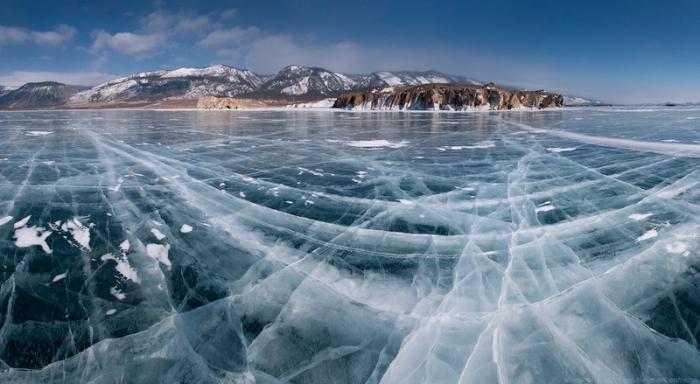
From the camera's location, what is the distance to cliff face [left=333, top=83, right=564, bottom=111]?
270 feet

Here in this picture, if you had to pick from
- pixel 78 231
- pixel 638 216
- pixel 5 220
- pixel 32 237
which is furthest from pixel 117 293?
pixel 638 216

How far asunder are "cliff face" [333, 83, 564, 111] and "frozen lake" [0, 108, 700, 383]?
7958 centimetres

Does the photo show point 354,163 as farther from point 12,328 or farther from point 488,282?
point 12,328

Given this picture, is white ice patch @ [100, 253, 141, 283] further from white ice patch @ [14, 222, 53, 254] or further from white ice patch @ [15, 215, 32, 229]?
white ice patch @ [15, 215, 32, 229]

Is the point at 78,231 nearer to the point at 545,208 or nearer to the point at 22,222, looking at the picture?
the point at 22,222

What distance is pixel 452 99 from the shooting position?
3273 inches

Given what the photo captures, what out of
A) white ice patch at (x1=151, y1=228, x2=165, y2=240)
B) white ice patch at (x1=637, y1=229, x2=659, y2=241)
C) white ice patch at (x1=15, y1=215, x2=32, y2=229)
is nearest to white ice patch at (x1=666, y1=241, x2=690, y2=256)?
white ice patch at (x1=637, y1=229, x2=659, y2=241)

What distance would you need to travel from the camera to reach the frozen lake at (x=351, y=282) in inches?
107

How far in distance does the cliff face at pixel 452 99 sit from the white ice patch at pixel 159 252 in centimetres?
8214

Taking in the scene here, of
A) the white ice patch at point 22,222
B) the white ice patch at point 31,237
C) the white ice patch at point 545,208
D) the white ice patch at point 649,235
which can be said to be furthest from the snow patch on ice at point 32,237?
the white ice patch at point 649,235

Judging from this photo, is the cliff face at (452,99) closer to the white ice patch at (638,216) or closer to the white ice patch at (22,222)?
the white ice patch at (638,216)

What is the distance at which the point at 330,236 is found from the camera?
4.82m

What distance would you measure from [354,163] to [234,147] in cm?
588

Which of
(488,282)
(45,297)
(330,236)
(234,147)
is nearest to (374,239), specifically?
(330,236)
